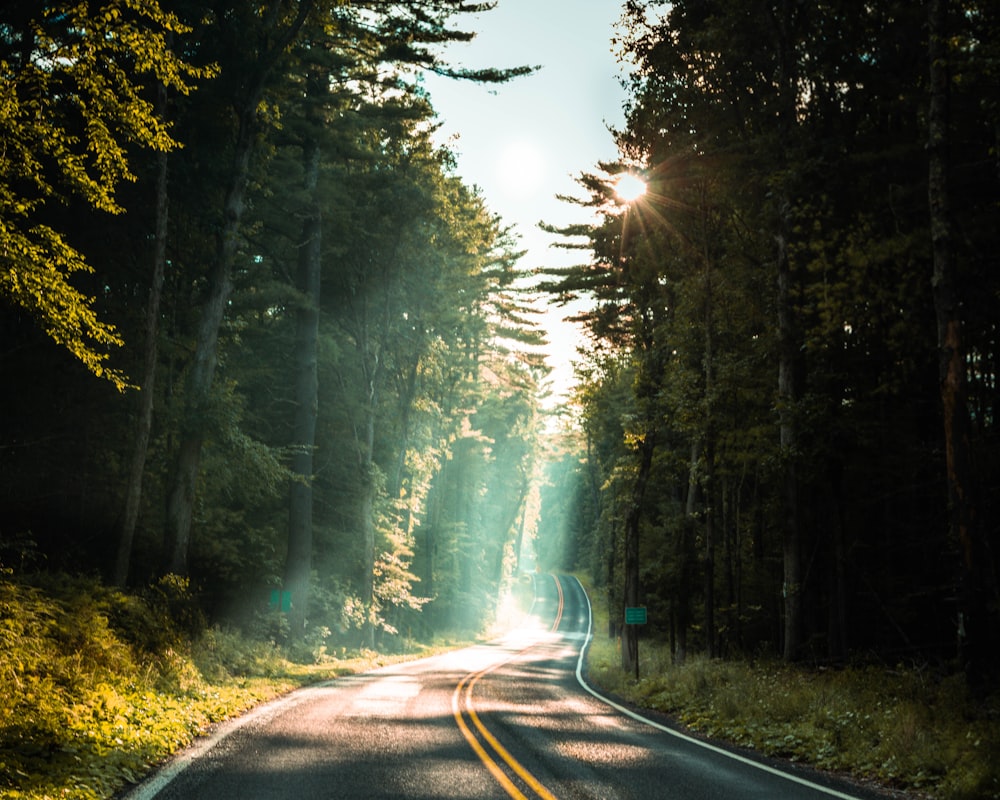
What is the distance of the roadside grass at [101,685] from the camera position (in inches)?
288

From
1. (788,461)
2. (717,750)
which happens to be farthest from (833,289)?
(717,750)

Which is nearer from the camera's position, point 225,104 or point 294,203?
point 225,104

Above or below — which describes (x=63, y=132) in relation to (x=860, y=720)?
above

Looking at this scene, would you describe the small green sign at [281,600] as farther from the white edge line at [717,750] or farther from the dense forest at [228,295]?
the white edge line at [717,750]

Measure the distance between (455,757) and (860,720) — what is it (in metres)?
5.96

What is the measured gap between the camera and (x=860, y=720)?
10922 mm

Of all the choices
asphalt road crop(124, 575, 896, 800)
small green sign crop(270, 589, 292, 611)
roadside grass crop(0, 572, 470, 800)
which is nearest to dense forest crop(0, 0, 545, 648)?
small green sign crop(270, 589, 292, 611)

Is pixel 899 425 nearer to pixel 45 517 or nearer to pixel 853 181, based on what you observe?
pixel 853 181

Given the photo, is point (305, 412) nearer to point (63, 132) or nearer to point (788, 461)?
point (63, 132)

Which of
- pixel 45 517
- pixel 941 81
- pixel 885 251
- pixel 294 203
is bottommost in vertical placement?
pixel 45 517

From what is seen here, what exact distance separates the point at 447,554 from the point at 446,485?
5.16 metres

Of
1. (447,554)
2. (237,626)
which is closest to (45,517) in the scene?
(237,626)

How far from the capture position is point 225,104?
18.6 meters

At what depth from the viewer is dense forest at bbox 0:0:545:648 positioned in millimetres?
11891
